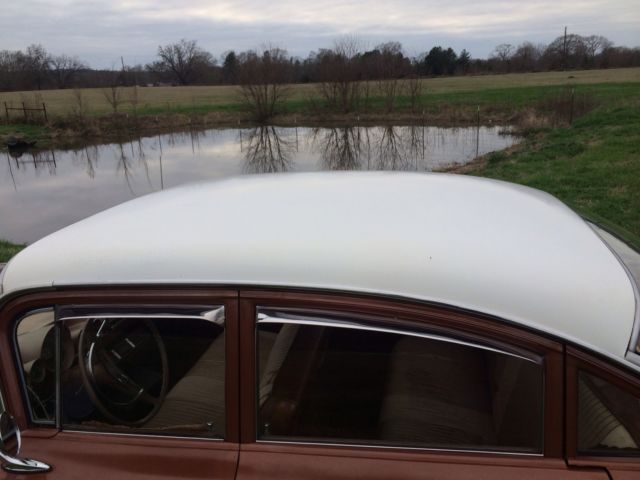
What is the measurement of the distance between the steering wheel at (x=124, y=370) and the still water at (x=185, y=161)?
11.2 metres

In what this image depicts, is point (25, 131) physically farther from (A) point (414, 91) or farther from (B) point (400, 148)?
(A) point (414, 91)

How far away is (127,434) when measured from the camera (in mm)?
1788

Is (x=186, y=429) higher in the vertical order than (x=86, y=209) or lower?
higher

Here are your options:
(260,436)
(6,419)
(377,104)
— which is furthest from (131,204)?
(377,104)

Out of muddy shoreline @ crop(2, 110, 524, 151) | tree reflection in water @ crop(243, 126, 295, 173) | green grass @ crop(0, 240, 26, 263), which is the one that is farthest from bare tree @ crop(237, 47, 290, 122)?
green grass @ crop(0, 240, 26, 263)

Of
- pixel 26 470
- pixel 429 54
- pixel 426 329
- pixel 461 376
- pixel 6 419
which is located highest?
pixel 429 54

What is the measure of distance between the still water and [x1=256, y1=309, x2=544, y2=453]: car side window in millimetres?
11751

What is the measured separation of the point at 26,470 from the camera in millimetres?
1672

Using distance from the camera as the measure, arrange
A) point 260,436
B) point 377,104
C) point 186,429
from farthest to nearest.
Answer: point 377,104
point 186,429
point 260,436

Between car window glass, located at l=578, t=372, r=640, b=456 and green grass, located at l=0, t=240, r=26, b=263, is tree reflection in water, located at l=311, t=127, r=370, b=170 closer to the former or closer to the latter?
green grass, located at l=0, t=240, r=26, b=263

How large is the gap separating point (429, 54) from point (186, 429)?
105455 millimetres

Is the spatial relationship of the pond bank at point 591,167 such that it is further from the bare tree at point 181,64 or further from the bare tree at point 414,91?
the bare tree at point 181,64

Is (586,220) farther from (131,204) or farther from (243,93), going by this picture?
(243,93)

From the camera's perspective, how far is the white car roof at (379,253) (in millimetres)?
1533
